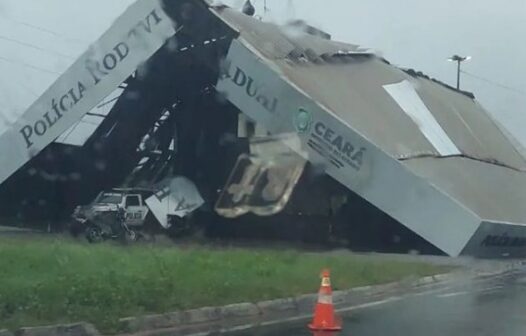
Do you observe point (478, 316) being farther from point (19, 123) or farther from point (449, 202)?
point (19, 123)

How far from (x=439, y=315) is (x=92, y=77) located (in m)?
23.3

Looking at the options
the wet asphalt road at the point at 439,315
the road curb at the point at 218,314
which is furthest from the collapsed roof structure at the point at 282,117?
the road curb at the point at 218,314

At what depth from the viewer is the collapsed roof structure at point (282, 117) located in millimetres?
31797

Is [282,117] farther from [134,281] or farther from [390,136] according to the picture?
[134,281]

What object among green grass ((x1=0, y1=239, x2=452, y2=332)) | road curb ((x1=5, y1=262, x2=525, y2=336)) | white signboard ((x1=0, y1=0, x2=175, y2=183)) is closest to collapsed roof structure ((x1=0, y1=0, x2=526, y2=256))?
white signboard ((x1=0, y1=0, x2=175, y2=183))

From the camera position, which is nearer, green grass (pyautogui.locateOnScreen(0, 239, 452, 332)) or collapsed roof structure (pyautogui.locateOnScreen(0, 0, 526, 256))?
green grass (pyautogui.locateOnScreen(0, 239, 452, 332))

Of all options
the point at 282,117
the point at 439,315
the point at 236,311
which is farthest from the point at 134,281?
the point at 282,117

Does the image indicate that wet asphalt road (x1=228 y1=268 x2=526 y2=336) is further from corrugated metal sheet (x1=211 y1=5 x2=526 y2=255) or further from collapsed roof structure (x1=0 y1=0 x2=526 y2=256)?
collapsed roof structure (x1=0 y1=0 x2=526 y2=256)

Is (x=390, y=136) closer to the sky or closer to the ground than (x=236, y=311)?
closer to the sky

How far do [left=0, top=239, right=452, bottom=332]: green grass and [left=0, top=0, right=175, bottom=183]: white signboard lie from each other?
15145 mm

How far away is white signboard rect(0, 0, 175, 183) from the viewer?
35594 millimetres

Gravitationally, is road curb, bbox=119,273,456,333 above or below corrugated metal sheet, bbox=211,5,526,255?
below

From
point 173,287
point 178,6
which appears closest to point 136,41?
point 178,6

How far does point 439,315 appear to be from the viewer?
49.9ft
